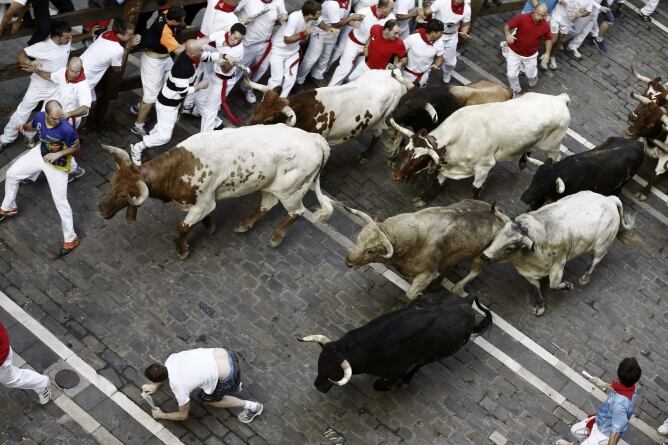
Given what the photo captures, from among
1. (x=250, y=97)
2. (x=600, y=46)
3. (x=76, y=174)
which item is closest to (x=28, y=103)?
(x=76, y=174)

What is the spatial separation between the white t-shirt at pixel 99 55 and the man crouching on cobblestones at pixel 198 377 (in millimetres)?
5029

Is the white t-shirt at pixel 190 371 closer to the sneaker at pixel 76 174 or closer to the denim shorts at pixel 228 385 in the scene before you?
the denim shorts at pixel 228 385

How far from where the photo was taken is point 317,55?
16516 mm

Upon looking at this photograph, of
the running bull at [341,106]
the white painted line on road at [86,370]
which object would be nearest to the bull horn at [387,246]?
the running bull at [341,106]

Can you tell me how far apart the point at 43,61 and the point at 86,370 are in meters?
4.59

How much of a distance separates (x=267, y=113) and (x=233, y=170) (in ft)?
4.59

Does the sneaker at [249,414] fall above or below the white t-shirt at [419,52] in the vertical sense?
below

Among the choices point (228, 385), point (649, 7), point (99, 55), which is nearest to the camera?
point (228, 385)

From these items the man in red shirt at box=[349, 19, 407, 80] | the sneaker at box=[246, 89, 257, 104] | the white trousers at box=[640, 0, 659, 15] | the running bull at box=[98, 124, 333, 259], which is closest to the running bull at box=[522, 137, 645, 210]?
the man in red shirt at box=[349, 19, 407, 80]

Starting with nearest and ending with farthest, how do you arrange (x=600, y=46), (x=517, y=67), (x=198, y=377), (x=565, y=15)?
(x=198, y=377)
(x=517, y=67)
(x=565, y=15)
(x=600, y=46)

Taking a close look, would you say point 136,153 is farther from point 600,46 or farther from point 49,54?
point 600,46

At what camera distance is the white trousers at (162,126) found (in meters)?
14.1

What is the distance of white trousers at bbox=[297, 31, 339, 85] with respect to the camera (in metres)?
16.3

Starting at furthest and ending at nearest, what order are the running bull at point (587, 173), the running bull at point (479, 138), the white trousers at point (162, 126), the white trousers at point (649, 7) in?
the white trousers at point (649, 7)
the running bull at point (587, 173)
the running bull at point (479, 138)
the white trousers at point (162, 126)
